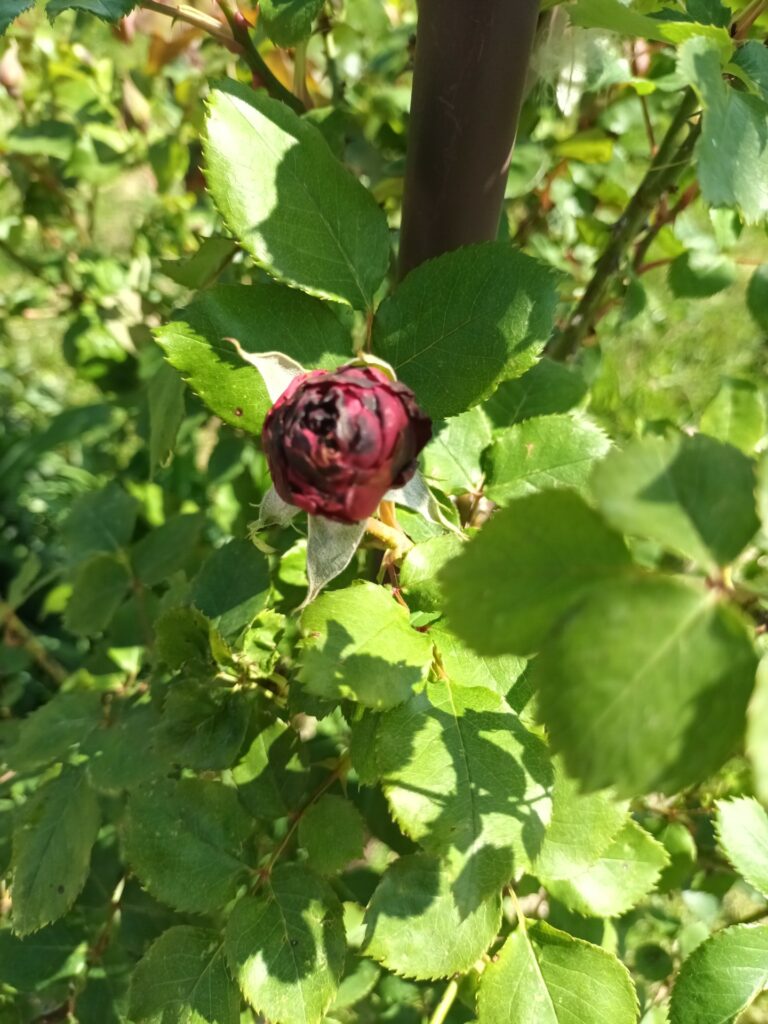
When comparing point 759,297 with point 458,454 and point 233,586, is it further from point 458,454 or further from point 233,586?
point 233,586

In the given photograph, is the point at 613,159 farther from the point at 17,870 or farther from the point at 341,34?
the point at 17,870

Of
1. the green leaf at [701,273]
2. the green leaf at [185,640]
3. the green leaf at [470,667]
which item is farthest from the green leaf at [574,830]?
the green leaf at [701,273]

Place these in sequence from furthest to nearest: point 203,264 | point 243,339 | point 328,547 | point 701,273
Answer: point 701,273
point 203,264
point 243,339
point 328,547

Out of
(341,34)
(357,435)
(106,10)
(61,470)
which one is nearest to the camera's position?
(357,435)

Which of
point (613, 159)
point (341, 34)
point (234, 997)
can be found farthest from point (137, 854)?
point (613, 159)

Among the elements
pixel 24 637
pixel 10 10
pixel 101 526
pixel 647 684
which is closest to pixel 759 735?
pixel 647 684

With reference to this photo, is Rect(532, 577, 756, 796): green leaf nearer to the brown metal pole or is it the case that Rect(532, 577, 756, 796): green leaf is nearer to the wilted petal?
the wilted petal
